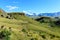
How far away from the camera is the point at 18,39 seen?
35.8 meters

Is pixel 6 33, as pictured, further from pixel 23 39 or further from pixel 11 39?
pixel 23 39

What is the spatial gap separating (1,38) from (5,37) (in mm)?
734

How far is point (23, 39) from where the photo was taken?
3719 cm

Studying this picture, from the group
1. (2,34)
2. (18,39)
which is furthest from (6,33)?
(18,39)

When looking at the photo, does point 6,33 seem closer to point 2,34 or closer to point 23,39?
point 2,34

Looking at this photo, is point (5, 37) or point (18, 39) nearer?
point (5, 37)

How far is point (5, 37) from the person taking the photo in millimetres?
30562

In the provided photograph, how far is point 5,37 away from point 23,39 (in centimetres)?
721

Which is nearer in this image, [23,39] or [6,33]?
[6,33]

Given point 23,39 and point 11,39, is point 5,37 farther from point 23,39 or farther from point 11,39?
point 23,39

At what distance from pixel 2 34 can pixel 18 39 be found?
452 cm

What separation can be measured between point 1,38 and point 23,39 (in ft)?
23.9

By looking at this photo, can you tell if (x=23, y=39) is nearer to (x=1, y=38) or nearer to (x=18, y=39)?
(x=18, y=39)

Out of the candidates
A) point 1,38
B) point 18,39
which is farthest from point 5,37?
point 18,39
